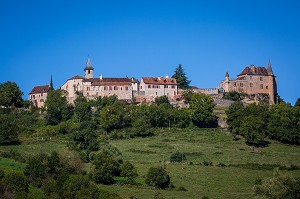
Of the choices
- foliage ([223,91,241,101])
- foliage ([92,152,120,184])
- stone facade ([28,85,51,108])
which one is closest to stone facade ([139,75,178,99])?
foliage ([223,91,241,101])

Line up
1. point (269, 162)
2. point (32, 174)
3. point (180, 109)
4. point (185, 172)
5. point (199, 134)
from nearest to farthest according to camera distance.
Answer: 1. point (32, 174)
2. point (185, 172)
3. point (269, 162)
4. point (199, 134)
5. point (180, 109)

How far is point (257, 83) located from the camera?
124062 millimetres

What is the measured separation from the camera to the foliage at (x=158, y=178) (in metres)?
69.4

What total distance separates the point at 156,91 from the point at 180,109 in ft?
42.5

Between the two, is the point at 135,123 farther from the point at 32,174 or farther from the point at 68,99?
the point at 32,174

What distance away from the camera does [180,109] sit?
4409 inches

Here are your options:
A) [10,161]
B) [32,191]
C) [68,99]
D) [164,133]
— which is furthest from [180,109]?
[32,191]

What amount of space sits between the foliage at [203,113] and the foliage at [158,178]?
124 feet

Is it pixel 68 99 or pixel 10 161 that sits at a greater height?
pixel 68 99

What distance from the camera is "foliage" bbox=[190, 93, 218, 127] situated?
4215 inches

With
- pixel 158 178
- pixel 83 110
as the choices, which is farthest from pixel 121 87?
pixel 158 178

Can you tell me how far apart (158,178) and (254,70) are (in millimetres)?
61890

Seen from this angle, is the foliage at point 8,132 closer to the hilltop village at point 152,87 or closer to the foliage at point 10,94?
the foliage at point 10,94

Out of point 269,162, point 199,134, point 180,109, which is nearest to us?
point 269,162
